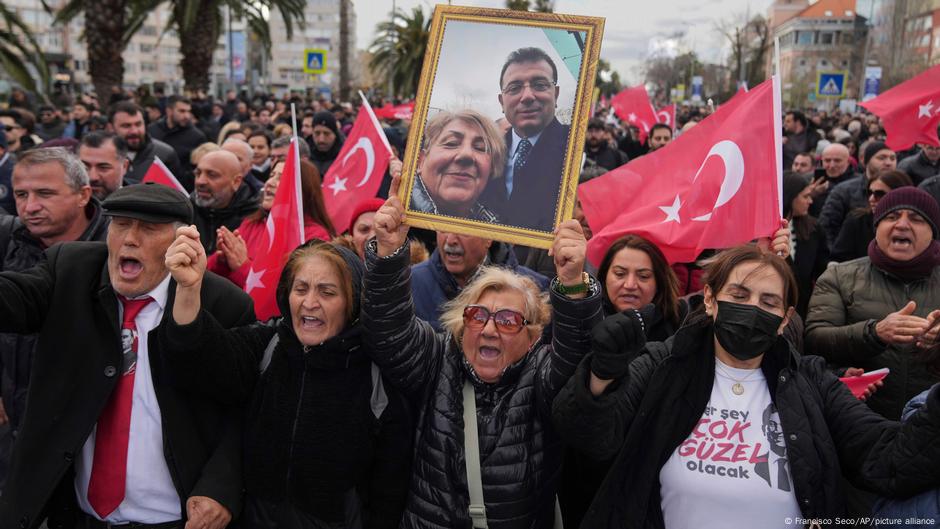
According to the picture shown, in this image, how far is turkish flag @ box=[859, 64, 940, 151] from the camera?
665 cm

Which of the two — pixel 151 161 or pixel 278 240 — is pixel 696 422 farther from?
pixel 151 161

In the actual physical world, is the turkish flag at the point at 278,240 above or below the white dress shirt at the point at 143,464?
above

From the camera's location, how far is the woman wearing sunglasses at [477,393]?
279 cm

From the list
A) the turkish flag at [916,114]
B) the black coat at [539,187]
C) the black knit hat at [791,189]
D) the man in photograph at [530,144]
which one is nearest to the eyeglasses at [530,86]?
the man in photograph at [530,144]

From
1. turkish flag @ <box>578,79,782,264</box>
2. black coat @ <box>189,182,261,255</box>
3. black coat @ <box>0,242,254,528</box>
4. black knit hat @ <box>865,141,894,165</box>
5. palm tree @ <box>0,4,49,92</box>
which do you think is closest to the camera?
black coat @ <box>0,242,254,528</box>

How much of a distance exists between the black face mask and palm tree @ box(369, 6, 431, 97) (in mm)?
33931

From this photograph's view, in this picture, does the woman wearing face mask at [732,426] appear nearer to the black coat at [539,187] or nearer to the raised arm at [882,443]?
the raised arm at [882,443]

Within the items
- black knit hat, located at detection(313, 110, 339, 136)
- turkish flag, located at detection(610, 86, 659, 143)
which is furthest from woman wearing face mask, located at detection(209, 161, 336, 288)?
turkish flag, located at detection(610, 86, 659, 143)

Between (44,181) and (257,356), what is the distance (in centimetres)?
157

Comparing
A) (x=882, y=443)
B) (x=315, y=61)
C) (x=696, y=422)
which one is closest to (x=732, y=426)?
(x=696, y=422)

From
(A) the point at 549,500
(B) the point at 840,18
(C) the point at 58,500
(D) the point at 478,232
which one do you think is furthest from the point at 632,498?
(B) the point at 840,18

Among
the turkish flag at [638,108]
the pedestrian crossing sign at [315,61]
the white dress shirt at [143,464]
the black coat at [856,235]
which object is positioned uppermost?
the pedestrian crossing sign at [315,61]

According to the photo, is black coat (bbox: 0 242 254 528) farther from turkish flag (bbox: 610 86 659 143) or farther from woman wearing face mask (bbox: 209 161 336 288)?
turkish flag (bbox: 610 86 659 143)

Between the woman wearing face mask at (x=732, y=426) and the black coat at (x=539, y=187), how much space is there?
504mm
